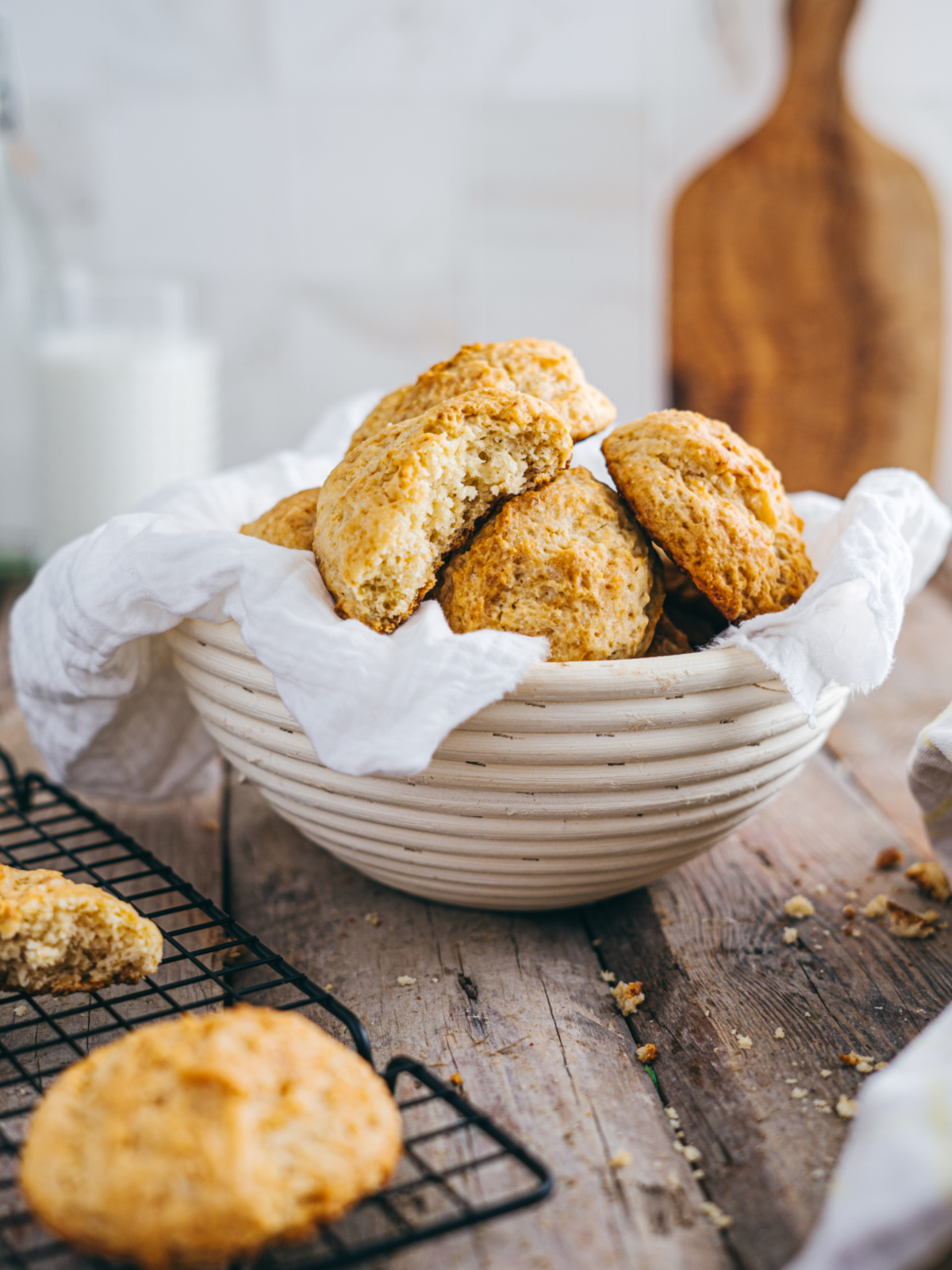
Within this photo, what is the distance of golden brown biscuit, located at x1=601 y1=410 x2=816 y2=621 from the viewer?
991 mm

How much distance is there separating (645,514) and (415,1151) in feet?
1.77

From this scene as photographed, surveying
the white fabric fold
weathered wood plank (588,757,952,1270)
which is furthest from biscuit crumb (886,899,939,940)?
the white fabric fold

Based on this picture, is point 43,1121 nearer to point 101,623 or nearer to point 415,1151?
point 415,1151

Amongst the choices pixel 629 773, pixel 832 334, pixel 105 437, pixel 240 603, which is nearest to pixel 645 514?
pixel 629 773

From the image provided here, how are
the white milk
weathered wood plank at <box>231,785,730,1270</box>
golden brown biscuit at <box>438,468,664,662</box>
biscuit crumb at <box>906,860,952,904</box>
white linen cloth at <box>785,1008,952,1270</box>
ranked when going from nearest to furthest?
Result: 1. white linen cloth at <box>785,1008,952,1270</box>
2. weathered wood plank at <box>231,785,730,1270</box>
3. golden brown biscuit at <box>438,468,664,662</box>
4. biscuit crumb at <box>906,860,952,904</box>
5. the white milk

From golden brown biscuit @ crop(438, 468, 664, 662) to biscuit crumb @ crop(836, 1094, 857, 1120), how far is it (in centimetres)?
38

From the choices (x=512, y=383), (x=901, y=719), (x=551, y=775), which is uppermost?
(x=512, y=383)

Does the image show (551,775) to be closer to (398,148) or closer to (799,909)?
(799,909)

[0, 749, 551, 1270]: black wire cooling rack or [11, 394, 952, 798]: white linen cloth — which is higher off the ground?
[11, 394, 952, 798]: white linen cloth

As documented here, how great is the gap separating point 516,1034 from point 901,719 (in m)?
0.98

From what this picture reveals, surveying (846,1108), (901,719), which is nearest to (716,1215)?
(846,1108)

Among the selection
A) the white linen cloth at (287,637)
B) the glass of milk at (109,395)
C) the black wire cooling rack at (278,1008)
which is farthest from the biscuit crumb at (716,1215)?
the glass of milk at (109,395)

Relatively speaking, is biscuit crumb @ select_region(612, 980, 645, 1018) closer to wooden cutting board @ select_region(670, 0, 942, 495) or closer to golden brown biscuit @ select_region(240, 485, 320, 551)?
golden brown biscuit @ select_region(240, 485, 320, 551)

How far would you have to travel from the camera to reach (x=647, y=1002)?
1010 millimetres
